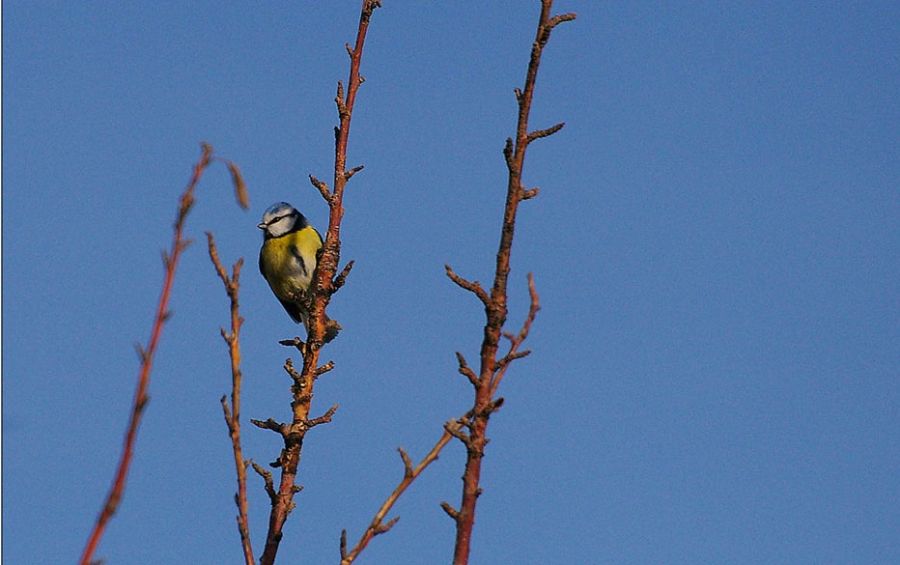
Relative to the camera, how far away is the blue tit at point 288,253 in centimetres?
1121

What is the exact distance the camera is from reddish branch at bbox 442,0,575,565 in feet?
7.19

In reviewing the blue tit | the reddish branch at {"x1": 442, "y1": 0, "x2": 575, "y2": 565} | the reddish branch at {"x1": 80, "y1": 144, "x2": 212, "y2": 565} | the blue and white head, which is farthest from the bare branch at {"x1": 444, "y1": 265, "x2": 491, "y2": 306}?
the blue and white head

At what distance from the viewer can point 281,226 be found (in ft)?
38.4

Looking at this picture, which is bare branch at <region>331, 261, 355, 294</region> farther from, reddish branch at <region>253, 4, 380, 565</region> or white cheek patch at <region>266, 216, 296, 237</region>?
white cheek patch at <region>266, 216, 296, 237</region>

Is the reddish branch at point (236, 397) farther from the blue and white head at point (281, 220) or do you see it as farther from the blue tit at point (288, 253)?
the blue and white head at point (281, 220)

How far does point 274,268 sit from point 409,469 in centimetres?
922

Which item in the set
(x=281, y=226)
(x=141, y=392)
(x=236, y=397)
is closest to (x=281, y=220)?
(x=281, y=226)

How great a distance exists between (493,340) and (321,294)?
1.99m

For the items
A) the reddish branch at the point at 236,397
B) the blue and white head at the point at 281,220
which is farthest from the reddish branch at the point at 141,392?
the blue and white head at the point at 281,220

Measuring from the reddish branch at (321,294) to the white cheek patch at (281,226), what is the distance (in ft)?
24.1

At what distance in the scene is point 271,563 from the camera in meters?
2.93

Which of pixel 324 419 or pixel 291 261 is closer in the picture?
pixel 324 419

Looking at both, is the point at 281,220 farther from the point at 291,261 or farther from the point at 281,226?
the point at 291,261

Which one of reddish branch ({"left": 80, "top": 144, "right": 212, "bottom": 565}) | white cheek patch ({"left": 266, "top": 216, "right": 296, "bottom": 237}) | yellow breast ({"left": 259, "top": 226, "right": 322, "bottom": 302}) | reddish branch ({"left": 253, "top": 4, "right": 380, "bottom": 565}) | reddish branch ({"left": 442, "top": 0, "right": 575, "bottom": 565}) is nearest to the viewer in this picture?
reddish branch ({"left": 80, "top": 144, "right": 212, "bottom": 565})
